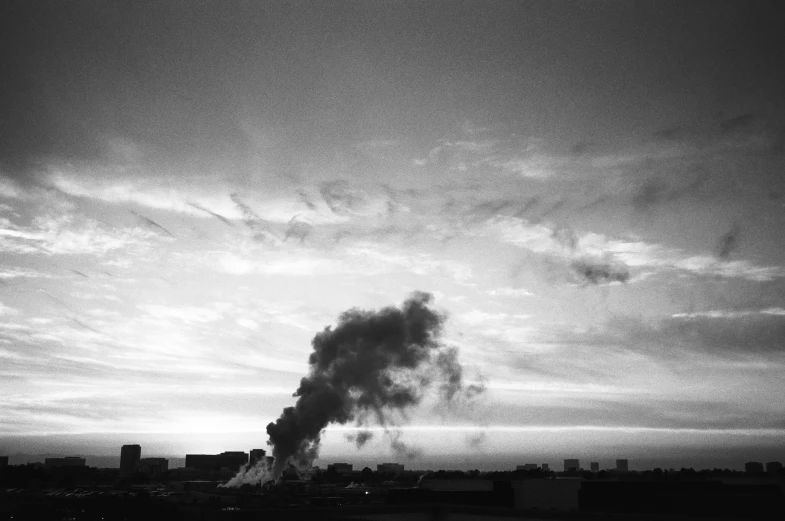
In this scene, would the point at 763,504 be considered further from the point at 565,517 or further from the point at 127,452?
the point at 127,452

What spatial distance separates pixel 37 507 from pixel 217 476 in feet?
298

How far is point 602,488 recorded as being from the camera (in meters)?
58.8

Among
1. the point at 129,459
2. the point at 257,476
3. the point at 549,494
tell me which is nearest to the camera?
the point at 549,494

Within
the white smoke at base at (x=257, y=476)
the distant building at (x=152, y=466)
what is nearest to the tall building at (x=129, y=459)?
the distant building at (x=152, y=466)

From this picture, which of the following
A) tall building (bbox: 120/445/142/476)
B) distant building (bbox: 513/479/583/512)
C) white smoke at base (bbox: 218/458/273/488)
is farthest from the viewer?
tall building (bbox: 120/445/142/476)

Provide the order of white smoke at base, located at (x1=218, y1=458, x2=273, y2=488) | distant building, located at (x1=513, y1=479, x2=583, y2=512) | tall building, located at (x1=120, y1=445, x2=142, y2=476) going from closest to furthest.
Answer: distant building, located at (x1=513, y1=479, x2=583, y2=512)
white smoke at base, located at (x1=218, y1=458, x2=273, y2=488)
tall building, located at (x1=120, y1=445, x2=142, y2=476)

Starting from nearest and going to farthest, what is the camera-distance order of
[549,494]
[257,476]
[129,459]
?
1. [549,494]
2. [257,476]
3. [129,459]

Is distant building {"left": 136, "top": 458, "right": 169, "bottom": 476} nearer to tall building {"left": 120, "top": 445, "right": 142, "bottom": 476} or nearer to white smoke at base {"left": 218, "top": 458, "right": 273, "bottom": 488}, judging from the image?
tall building {"left": 120, "top": 445, "right": 142, "bottom": 476}

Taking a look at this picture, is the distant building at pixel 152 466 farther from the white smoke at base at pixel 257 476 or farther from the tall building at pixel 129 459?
the white smoke at base at pixel 257 476

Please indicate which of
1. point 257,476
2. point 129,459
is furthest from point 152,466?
point 257,476

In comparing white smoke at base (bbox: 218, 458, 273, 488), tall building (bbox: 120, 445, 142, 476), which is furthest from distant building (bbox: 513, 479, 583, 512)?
tall building (bbox: 120, 445, 142, 476)

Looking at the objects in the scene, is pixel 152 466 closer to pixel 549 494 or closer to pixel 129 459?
pixel 129 459

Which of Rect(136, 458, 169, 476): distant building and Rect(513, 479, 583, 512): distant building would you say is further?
Rect(136, 458, 169, 476): distant building

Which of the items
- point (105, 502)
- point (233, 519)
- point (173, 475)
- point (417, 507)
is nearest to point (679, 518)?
point (417, 507)
